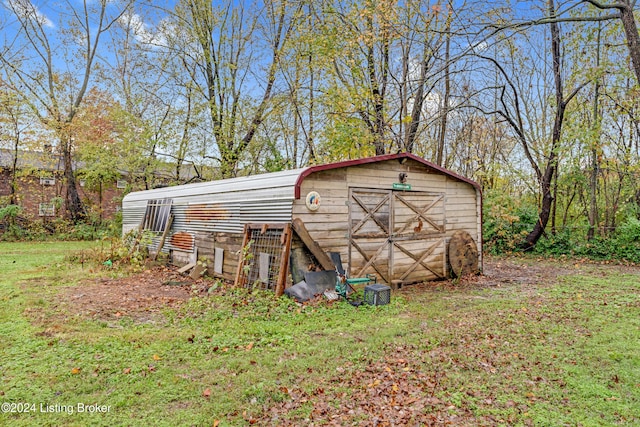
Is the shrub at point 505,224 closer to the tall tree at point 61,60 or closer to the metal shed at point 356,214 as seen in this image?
the metal shed at point 356,214

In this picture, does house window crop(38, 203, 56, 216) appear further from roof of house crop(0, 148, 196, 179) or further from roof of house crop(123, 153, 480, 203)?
roof of house crop(123, 153, 480, 203)

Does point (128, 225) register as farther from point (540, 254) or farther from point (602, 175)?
point (602, 175)

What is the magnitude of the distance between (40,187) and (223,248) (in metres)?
20.4

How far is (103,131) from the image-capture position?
21.0m

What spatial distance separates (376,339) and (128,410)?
2.74 m

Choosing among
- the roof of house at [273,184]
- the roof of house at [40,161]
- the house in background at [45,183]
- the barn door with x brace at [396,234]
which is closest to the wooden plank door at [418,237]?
the barn door with x brace at [396,234]

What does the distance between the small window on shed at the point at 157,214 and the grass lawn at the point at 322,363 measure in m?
4.11

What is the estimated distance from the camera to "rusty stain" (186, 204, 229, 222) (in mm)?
8365

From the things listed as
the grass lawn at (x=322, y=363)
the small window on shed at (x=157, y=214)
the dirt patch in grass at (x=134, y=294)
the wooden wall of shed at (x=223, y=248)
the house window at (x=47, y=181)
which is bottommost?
the grass lawn at (x=322, y=363)

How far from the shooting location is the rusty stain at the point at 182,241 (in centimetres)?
945

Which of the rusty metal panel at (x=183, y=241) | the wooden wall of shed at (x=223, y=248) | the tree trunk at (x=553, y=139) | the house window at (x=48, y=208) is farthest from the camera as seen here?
the house window at (x=48, y=208)

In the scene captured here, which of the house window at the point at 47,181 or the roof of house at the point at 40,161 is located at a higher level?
the roof of house at the point at 40,161

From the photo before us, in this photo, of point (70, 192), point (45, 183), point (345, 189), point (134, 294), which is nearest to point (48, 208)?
point (70, 192)

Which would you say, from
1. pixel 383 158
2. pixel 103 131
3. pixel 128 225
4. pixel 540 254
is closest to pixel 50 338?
pixel 383 158
